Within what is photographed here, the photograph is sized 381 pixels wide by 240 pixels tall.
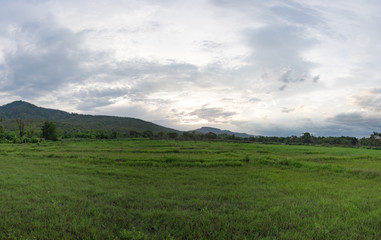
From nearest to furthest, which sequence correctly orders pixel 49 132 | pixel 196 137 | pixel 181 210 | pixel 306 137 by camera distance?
1. pixel 181 210
2. pixel 49 132
3. pixel 196 137
4. pixel 306 137

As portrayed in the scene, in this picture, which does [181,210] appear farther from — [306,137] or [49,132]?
[306,137]

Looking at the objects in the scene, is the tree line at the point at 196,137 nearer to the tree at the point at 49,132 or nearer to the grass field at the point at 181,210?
the tree at the point at 49,132

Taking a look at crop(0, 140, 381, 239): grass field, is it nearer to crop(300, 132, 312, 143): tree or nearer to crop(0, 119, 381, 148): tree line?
crop(0, 119, 381, 148): tree line

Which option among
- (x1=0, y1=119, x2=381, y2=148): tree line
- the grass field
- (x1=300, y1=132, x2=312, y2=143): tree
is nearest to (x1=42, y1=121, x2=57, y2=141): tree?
(x1=0, y1=119, x2=381, y2=148): tree line

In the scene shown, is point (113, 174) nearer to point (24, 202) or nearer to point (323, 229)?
point (24, 202)

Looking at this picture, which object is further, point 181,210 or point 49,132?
point 49,132

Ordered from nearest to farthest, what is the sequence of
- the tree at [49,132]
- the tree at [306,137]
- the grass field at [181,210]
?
the grass field at [181,210] < the tree at [49,132] < the tree at [306,137]

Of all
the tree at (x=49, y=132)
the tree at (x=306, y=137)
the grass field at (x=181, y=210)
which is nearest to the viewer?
the grass field at (x=181, y=210)

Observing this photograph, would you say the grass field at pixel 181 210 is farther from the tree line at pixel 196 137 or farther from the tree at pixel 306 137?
the tree at pixel 306 137

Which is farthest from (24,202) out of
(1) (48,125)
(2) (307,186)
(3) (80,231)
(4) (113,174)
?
(1) (48,125)

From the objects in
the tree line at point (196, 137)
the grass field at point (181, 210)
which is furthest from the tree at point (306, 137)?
the grass field at point (181, 210)

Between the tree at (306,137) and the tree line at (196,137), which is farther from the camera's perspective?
the tree at (306,137)

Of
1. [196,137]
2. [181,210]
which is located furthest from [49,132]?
[181,210]

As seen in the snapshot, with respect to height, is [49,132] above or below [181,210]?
above
